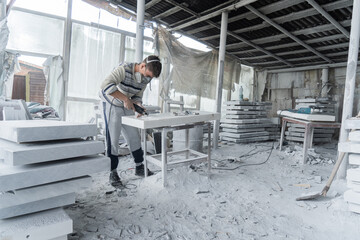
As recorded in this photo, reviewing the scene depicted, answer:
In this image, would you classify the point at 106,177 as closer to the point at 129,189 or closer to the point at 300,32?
the point at 129,189

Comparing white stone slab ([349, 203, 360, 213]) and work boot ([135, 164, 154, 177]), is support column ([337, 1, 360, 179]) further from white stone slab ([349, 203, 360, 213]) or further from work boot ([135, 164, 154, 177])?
work boot ([135, 164, 154, 177])

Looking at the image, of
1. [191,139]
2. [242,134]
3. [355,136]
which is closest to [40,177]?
[355,136]

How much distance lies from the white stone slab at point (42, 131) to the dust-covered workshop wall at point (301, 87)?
907 cm

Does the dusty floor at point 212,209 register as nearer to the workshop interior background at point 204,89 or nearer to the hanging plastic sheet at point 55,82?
the workshop interior background at point 204,89

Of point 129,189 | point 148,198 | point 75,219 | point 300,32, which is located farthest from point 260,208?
point 300,32

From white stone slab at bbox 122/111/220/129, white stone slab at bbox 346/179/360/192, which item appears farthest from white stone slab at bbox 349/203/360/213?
white stone slab at bbox 122/111/220/129

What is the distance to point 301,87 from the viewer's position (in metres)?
10.1

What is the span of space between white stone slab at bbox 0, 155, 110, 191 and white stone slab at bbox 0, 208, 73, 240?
285 millimetres

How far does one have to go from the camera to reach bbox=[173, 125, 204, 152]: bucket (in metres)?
4.93

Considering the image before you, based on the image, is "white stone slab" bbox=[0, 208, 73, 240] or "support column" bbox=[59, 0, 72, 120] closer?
"white stone slab" bbox=[0, 208, 73, 240]

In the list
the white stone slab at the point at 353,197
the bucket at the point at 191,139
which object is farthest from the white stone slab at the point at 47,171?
the bucket at the point at 191,139

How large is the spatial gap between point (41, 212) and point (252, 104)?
21.9 feet

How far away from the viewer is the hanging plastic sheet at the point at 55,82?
5.74 metres

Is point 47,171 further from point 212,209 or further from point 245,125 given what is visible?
point 245,125
